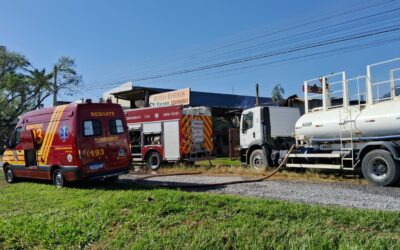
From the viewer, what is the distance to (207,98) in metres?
A: 37.2

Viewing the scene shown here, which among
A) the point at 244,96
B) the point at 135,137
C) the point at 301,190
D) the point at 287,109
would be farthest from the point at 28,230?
the point at 244,96

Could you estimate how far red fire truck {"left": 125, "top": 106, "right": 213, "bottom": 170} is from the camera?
65.8 ft

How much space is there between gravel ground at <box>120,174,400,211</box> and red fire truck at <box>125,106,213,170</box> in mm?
6511

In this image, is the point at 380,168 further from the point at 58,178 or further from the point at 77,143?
the point at 58,178

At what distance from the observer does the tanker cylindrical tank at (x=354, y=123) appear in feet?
40.8

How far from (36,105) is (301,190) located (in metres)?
53.2

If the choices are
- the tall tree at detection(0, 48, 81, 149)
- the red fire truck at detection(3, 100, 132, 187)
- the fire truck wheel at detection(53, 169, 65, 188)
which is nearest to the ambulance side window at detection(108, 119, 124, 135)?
the red fire truck at detection(3, 100, 132, 187)

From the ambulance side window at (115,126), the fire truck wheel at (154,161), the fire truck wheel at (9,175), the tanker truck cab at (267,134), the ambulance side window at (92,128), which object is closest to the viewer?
the ambulance side window at (92,128)

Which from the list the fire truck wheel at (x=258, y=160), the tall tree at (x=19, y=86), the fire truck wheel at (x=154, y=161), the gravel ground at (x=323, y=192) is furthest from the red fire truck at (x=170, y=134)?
the tall tree at (x=19, y=86)

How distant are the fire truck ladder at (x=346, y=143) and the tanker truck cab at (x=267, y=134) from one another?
3.50m

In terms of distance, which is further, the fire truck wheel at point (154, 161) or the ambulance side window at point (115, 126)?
the fire truck wheel at point (154, 161)

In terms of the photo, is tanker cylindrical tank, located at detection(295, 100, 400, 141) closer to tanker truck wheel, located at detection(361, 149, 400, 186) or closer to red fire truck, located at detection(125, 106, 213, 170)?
tanker truck wheel, located at detection(361, 149, 400, 186)

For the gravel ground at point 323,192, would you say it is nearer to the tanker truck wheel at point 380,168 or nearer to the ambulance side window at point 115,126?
the tanker truck wheel at point 380,168

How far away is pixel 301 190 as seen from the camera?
37.0 ft
